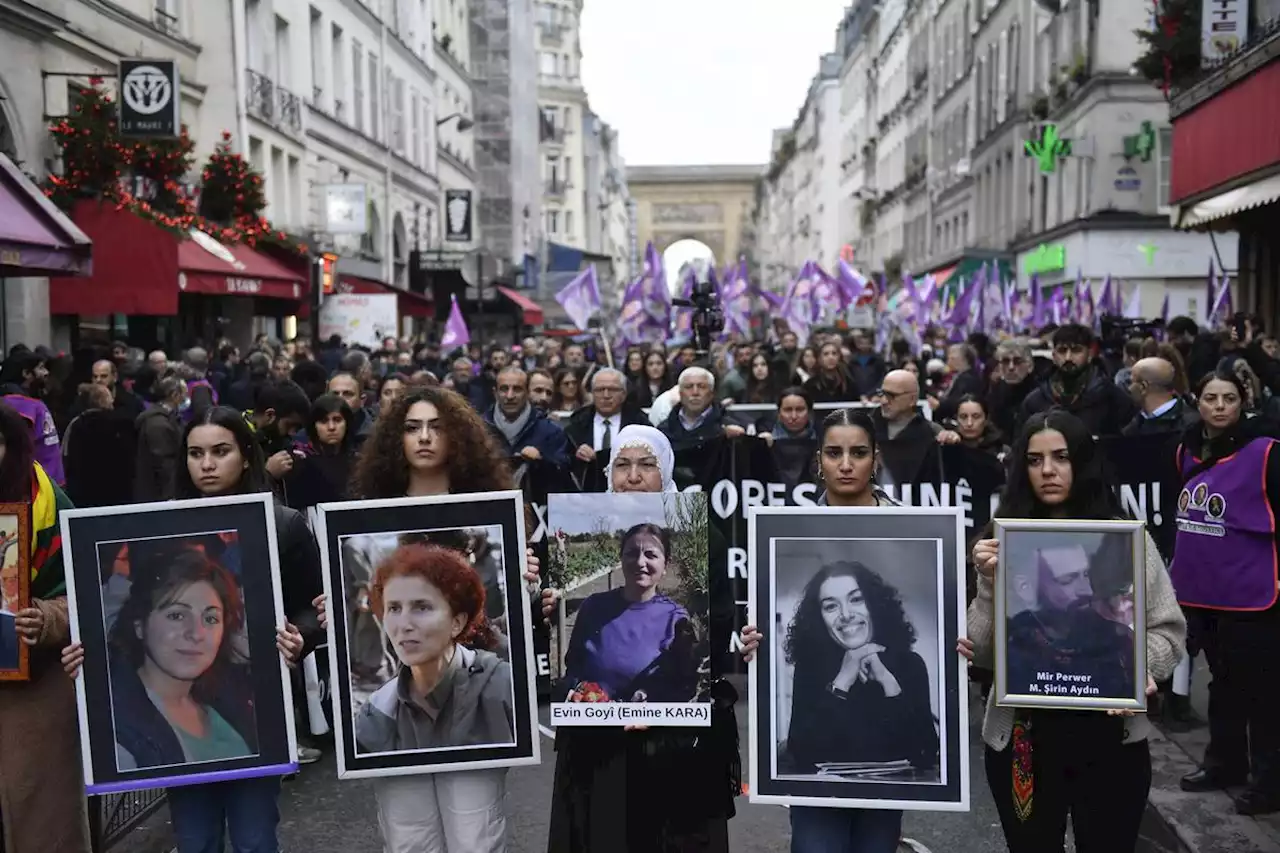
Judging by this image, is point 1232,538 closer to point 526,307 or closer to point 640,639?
point 640,639

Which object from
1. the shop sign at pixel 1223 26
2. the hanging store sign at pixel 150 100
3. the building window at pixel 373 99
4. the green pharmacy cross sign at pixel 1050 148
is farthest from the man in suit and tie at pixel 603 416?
the building window at pixel 373 99

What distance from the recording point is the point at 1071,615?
420 centimetres

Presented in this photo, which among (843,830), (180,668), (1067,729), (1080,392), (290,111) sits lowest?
(843,830)

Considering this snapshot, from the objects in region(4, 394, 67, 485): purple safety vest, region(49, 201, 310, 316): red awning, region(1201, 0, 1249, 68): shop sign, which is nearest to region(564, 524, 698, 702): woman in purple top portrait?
region(4, 394, 67, 485): purple safety vest

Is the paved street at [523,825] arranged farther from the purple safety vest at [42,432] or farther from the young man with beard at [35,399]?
the purple safety vest at [42,432]

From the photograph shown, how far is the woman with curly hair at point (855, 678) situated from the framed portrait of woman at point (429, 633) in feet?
2.61

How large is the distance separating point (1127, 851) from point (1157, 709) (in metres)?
3.95

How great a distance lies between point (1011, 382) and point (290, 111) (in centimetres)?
2190

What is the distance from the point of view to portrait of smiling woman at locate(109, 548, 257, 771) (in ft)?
14.2

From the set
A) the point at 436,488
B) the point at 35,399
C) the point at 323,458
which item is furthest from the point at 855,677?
the point at 35,399

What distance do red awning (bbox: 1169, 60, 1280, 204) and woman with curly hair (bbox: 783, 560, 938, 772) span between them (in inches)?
510

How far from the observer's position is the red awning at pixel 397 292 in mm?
31906

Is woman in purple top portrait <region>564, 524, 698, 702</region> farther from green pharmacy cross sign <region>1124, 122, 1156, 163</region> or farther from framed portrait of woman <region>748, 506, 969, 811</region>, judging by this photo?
green pharmacy cross sign <region>1124, 122, 1156, 163</region>

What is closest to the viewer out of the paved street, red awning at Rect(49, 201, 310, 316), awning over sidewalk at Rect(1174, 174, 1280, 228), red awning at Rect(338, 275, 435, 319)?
the paved street
